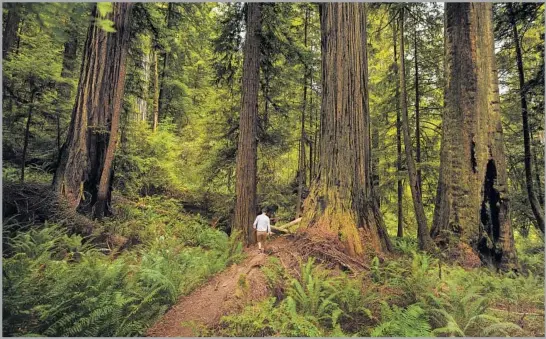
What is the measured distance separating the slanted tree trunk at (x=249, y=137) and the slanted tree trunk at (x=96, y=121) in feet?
10.8

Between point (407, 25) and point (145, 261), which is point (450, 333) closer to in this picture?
point (145, 261)

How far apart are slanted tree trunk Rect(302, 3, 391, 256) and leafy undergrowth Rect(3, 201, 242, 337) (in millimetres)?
2287

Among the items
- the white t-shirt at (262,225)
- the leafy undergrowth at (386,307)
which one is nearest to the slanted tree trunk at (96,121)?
the white t-shirt at (262,225)

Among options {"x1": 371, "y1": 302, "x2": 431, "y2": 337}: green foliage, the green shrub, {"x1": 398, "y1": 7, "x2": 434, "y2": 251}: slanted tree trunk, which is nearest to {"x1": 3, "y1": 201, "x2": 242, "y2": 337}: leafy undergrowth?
the green shrub

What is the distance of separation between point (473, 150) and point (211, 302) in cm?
603

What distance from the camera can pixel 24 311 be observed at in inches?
129

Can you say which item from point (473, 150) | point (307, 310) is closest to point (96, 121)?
point (307, 310)

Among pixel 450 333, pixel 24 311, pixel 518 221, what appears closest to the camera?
pixel 24 311

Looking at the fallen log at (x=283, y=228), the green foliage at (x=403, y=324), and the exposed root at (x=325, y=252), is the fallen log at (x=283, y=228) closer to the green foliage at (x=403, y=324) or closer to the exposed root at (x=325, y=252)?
the exposed root at (x=325, y=252)

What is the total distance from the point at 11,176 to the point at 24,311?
22.5 ft

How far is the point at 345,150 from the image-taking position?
5926 millimetres

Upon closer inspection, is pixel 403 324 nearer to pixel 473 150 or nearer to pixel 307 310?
pixel 307 310

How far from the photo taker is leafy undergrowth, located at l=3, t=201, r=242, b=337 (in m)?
3.48

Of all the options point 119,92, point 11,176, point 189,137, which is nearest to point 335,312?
point 119,92
